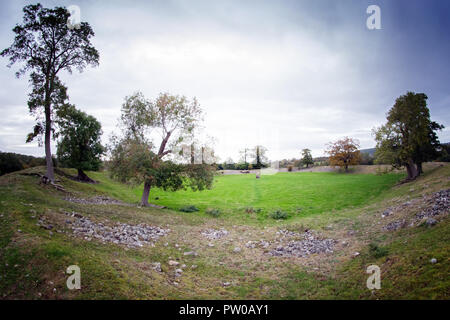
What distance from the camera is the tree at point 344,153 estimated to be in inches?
1741

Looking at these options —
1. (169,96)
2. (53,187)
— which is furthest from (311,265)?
(53,187)

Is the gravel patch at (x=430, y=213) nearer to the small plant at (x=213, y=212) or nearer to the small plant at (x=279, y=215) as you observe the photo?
the small plant at (x=279, y=215)

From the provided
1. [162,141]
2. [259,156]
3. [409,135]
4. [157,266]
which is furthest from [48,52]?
[259,156]

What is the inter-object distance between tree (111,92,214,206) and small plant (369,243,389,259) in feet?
48.1

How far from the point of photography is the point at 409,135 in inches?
916

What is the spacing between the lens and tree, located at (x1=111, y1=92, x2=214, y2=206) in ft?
64.5

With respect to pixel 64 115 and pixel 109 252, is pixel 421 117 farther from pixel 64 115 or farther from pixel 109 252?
pixel 64 115

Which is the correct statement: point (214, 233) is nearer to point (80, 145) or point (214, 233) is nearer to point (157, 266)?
point (157, 266)

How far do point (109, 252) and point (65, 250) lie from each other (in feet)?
6.51

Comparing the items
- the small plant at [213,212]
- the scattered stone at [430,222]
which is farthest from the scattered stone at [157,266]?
the small plant at [213,212]

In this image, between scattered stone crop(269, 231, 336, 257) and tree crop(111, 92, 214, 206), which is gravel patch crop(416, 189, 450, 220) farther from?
tree crop(111, 92, 214, 206)

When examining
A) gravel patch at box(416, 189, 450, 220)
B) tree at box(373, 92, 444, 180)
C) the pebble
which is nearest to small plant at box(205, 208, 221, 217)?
the pebble

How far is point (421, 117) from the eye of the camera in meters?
22.7

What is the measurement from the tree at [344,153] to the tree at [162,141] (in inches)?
1462
